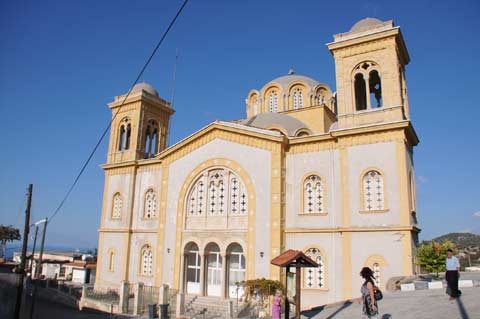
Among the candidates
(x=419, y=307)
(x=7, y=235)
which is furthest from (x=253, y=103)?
(x=7, y=235)

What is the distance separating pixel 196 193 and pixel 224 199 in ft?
6.54

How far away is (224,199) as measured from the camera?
20984mm

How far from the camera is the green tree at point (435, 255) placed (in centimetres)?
1481

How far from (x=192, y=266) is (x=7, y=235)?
3587 centimetres

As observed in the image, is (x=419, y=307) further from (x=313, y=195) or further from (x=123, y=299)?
(x=123, y=299)

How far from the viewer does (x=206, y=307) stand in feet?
62.6

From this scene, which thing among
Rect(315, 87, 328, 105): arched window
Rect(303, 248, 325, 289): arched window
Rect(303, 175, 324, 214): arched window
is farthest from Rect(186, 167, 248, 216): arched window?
Rect(315, 87, 328, 105): arched window

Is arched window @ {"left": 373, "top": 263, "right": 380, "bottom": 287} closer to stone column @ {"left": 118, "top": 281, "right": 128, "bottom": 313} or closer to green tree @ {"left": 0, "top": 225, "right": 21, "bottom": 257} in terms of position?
stone column @ {"left": 118, "top": 281, "right": 128, "bottom": 313}

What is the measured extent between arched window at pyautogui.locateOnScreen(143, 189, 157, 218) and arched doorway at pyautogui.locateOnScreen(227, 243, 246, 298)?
6.08m

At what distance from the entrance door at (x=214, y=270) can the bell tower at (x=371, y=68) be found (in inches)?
373

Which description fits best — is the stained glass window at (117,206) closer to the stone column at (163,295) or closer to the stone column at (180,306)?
the stone column at (163,295)

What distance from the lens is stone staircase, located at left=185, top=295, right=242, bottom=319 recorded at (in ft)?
58.8

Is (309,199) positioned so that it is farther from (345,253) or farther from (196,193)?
(196,193)

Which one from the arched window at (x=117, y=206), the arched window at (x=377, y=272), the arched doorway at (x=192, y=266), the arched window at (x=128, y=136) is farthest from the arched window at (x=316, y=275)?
the arched window at (x=128, y=136)
